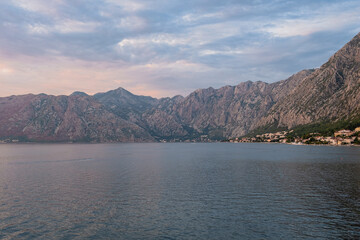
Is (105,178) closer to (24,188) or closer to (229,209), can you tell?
(24,188)

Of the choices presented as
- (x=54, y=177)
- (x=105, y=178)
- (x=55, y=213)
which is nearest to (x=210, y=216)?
(x=55, y=213)

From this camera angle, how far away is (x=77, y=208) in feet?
173

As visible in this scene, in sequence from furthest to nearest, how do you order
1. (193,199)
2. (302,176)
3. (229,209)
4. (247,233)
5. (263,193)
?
(302,176) → (263,193) → (193,199) → (229,209) → (247,233)

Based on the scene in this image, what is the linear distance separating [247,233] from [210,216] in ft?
30.2

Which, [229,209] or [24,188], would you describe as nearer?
[229,209]

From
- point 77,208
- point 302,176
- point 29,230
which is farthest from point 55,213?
point 302,176

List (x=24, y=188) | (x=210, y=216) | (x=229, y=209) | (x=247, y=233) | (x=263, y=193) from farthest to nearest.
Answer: (x=24, y=188), (x=263, y=193), (x=229, y=209), (x=210, y=216), (x=247, y=233)

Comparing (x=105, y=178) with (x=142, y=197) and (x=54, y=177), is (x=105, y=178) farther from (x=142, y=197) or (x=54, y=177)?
(x=142, y=197)

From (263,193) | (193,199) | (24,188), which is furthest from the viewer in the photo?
(24,188)

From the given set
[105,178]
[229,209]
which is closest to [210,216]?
[229,209]

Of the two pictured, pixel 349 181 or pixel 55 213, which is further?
pixel 349 181

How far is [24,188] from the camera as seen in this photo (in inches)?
2847

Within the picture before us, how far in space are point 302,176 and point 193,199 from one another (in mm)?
48109

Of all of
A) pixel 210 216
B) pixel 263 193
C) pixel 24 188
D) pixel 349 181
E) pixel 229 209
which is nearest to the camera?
pixel 210 216
